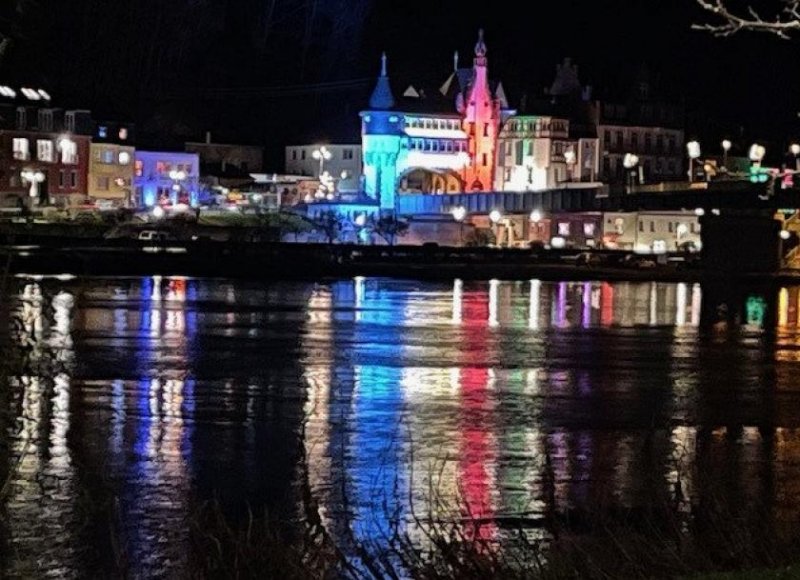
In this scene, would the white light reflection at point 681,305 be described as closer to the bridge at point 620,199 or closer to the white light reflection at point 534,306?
the white light reflection at point 534,306

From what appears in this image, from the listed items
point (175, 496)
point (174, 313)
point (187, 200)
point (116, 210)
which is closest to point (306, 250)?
point (116, 210)

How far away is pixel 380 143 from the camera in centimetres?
16150

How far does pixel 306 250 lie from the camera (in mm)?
107750

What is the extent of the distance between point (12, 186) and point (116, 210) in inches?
349

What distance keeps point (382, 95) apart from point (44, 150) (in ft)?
150

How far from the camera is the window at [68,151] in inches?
5153

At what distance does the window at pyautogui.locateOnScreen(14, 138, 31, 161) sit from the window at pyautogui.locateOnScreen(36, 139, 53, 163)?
1.40 meters

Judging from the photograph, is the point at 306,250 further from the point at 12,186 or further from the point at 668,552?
the point at 668,552

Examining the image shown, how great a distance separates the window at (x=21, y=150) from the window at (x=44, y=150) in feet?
4.58

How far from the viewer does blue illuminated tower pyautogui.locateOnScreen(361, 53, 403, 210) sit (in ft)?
527

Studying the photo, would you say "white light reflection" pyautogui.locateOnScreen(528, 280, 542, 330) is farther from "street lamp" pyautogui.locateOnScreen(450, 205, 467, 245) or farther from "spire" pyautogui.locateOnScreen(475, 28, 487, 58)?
"spire" pyautogui.locateOnScreen(475, 28, 487, 58)

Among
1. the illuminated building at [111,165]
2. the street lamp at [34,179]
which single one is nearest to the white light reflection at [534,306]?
the street lamp at [34,179]

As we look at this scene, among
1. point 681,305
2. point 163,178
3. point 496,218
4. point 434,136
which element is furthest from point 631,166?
point 681,305

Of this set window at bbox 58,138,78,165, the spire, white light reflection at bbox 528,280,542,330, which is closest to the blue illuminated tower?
the spire
